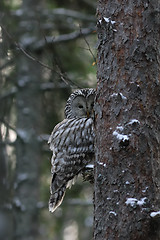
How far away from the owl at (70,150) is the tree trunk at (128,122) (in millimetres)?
1620

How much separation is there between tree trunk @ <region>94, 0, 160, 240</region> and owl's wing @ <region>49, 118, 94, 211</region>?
5.30 feet


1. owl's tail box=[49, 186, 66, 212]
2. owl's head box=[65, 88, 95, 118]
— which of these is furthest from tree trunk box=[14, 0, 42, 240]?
owl's tail box=[49, 186, 66, 212]

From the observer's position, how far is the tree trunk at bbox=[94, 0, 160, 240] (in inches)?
132

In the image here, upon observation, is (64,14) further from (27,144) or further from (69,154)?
(69,154)

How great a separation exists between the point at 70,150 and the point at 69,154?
52mm

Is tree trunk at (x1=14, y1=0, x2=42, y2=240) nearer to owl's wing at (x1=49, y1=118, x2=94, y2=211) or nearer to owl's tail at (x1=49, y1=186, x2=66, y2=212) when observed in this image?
owl's wing at (x1=49, y1=118, x2=94, y2=211)

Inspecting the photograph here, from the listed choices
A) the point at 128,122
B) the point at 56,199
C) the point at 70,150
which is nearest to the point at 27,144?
the point at 70,150

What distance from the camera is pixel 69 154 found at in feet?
17.8

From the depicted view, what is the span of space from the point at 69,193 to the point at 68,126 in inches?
205

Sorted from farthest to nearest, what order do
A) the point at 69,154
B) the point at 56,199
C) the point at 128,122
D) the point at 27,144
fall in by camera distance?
1. the point at 27,144
2. the point at 69,154
3. the point at 56,199
4. the point at 128,122

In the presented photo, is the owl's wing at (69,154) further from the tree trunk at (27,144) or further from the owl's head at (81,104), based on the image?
the tree trunk at (27,144)

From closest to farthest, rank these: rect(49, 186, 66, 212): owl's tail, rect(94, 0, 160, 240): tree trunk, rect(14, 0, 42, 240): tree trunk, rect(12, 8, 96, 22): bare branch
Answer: rect(94, 0, 160, 240): tree trunk → rect(49, 186, 66, 212): owl's tail → rect(12, 8, 96, 22): bare branch → rect(14, 0, 42, 240): tree trunk

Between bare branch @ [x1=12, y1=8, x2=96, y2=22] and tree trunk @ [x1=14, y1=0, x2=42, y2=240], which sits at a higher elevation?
bare branch @ [x1=12, y1=8, x2=96, y2=22]

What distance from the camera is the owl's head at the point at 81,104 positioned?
5637 mm
